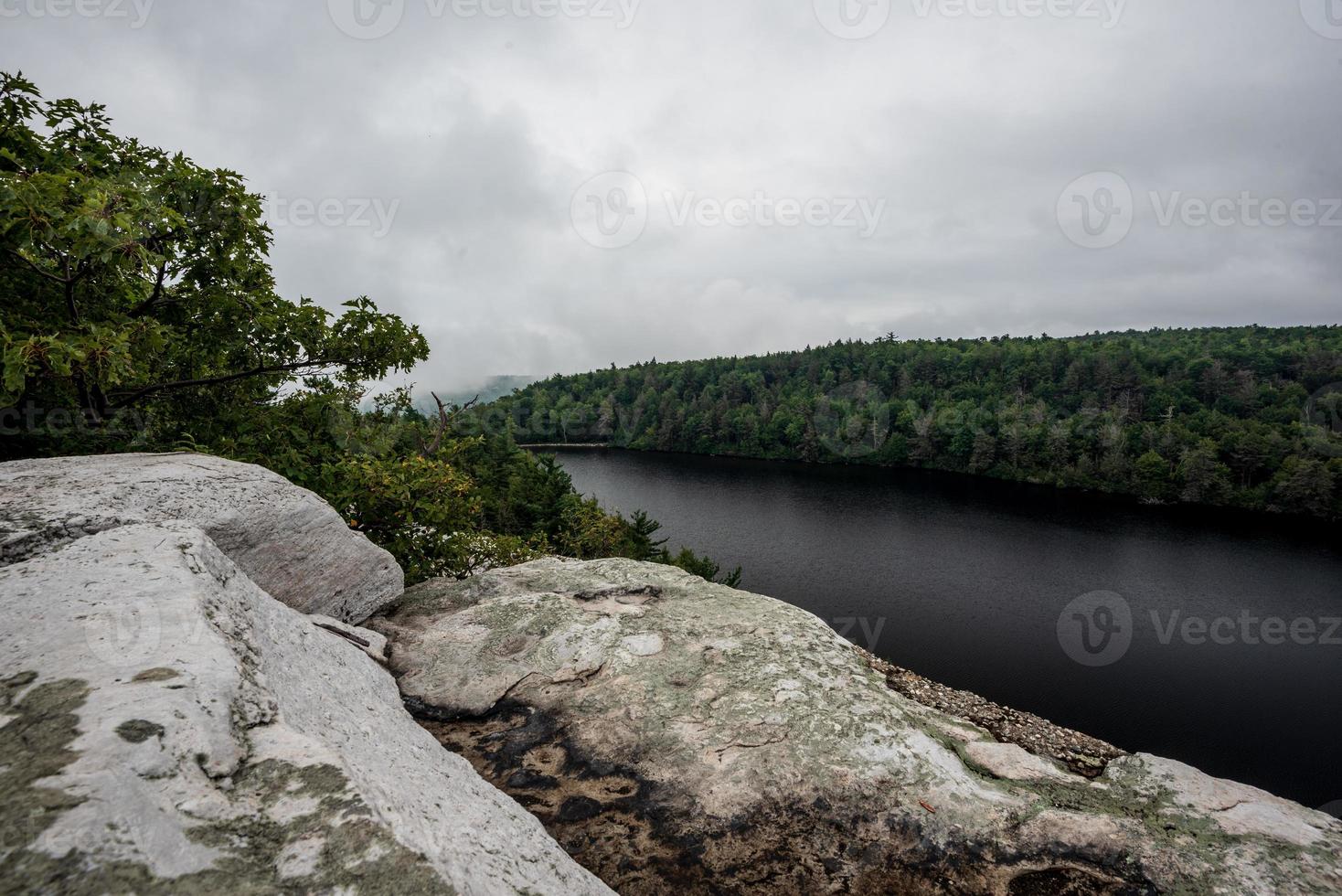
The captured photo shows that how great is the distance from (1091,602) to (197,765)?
163ft

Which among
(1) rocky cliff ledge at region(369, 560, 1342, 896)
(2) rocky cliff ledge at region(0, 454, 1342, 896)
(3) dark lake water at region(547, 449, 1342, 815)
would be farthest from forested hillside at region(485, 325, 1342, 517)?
(2) rocky cliff ledge at region(0, 454, 1342, 896)

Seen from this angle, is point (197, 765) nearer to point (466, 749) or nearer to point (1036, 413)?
point (466, 749)

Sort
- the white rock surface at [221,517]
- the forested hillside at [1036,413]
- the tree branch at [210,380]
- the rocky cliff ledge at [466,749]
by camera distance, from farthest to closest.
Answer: the forested hillside at [1036,413] → the tree branch at [210,380] → the white rock surface at [221,517] → the rocky cliff ledge at [466,749]

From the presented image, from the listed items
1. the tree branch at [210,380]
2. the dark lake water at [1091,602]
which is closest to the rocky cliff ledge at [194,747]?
the tree branch at [210,380]

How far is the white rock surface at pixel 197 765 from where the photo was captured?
7.72 feet

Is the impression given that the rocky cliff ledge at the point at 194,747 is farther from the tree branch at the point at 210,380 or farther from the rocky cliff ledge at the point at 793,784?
the tree branch at the point at 210,380

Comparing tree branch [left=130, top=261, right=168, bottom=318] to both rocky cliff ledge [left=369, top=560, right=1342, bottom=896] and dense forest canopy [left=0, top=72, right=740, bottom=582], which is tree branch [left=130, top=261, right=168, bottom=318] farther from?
rocky cliff ledge [left=369, top=560, right=1342, bottom=896]

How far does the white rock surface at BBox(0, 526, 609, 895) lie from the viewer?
2352 mm

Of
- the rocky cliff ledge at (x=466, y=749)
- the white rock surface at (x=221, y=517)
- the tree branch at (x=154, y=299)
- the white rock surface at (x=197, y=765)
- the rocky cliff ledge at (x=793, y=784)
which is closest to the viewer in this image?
the white rock surface at (x=197, y=765)

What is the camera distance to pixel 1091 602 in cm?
3972

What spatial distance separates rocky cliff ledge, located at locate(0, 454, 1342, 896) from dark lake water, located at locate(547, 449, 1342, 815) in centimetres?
2348

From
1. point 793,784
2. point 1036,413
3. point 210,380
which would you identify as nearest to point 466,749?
point 793,784

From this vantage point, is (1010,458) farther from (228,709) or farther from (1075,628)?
(228,709)

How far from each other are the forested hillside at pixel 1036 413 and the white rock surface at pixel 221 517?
9629 centimetres
